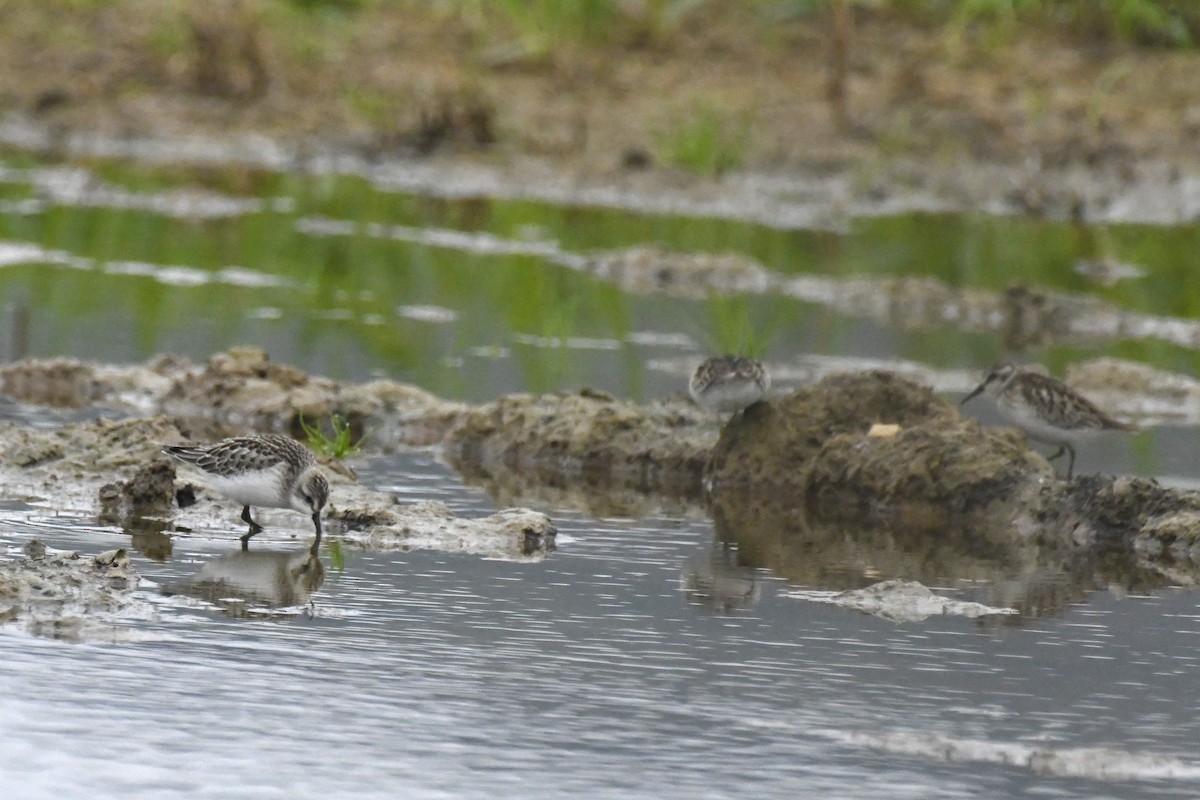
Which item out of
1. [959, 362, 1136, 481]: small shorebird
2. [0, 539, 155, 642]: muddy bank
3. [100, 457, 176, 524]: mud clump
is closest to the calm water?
[0, 539, 155, 642]: muddy bank

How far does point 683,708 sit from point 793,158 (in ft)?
74.7

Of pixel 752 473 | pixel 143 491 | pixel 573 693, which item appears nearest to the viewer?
pixel 573 693

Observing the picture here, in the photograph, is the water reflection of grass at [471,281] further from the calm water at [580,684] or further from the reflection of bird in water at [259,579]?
the reflection of bird in water at [259,579]

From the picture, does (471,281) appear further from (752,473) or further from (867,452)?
(867,452)

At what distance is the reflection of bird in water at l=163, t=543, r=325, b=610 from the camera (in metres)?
10.5

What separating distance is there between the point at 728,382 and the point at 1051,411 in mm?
2183

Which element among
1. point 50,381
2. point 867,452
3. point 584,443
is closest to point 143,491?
point 584,443

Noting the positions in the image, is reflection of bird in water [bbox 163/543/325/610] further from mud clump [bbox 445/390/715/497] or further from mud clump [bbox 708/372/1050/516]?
mud clump [bbox 708/372/1050/516]

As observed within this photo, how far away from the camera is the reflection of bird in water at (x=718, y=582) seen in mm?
11008

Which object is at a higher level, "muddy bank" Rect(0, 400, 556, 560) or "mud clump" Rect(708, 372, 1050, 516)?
"mud clump" Rect(708, 372, 1050, 516)

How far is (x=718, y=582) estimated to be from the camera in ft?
37.6

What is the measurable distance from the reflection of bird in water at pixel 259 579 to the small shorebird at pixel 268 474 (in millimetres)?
272

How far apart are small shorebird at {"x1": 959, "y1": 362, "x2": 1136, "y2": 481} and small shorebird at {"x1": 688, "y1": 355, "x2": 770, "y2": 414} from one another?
1.77m

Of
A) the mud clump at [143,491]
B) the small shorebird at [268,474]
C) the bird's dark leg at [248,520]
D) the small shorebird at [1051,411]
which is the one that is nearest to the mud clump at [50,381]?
the mud clump at [143,491]
